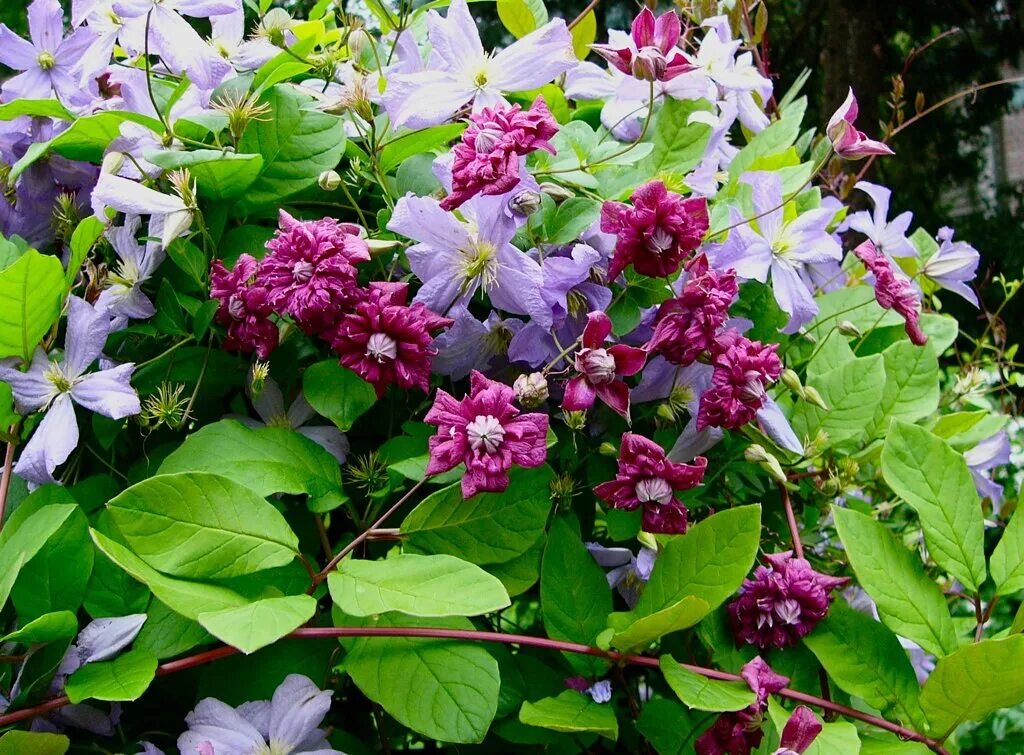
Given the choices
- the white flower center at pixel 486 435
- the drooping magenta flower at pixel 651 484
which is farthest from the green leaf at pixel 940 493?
the white flower center at pixel 486 435

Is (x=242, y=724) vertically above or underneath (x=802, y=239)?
underneath

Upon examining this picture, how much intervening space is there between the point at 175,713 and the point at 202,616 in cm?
22

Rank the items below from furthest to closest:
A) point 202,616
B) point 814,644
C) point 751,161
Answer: point 751,161 → point 814,644 → point 202,616

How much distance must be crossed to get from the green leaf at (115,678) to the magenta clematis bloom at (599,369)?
243 millimetres

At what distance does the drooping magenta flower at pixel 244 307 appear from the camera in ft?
1.66

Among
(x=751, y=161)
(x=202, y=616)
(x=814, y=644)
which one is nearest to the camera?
(x=202, y=616)

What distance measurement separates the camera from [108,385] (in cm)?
51

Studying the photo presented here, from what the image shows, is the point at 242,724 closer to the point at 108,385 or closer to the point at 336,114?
the point at 108,385

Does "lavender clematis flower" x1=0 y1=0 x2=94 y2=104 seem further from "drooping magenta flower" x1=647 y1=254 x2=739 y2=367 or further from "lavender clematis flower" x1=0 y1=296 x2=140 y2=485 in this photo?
"drooping magenta flower" x1=647 y1=254 x2=739 y2=367

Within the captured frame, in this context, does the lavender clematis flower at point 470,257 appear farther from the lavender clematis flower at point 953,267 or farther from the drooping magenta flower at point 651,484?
the lavender clematis flower at point 953,267

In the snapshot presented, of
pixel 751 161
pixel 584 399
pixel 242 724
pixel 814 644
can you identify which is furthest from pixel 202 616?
pixel 751 161

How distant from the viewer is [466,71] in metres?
0.57

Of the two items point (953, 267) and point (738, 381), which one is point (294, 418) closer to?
point (738, 381)

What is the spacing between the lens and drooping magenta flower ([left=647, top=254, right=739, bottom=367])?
0.52m
